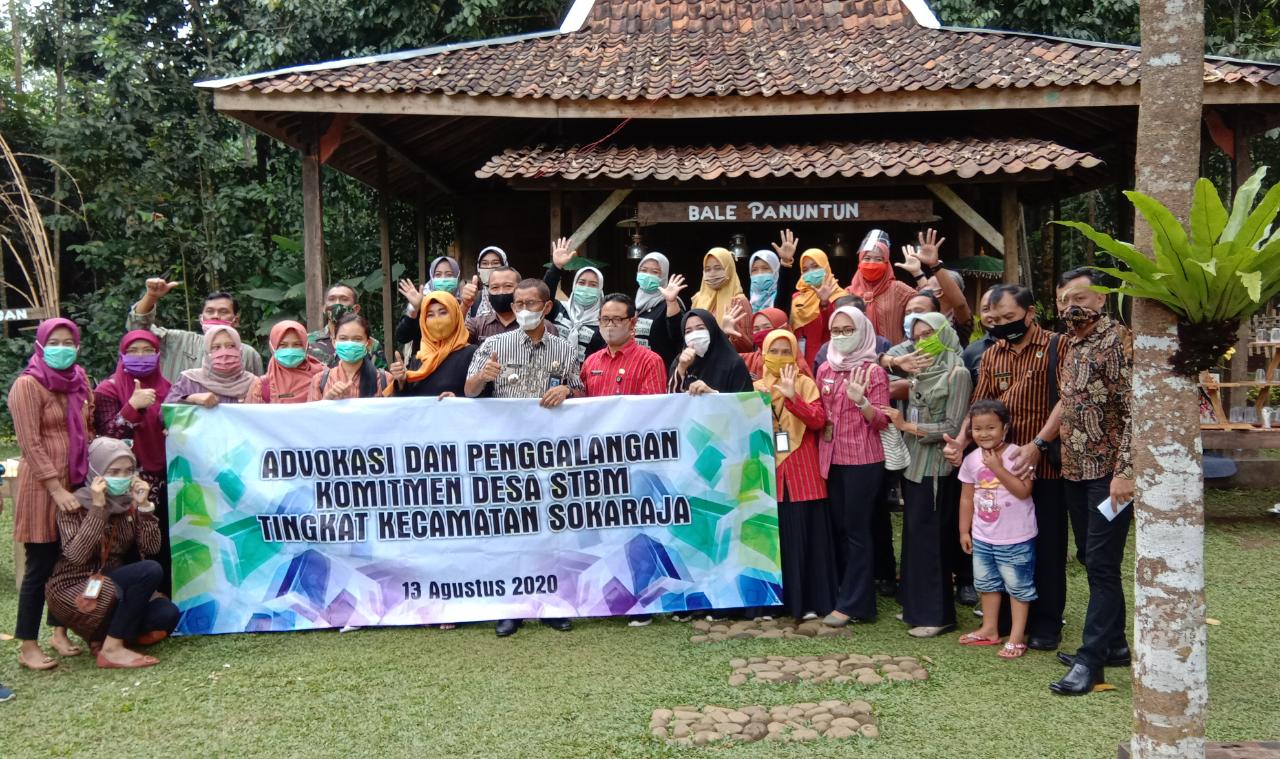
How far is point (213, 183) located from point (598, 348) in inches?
436

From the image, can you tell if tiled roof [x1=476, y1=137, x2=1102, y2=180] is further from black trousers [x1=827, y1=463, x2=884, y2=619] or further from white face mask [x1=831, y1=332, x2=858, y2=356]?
black trousers [x1=827, y1=463, x2=884, y2=619]

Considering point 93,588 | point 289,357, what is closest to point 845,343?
point 289,357

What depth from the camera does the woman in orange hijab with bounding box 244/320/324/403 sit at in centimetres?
507

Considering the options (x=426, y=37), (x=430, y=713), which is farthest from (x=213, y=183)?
(x=430, y=713)

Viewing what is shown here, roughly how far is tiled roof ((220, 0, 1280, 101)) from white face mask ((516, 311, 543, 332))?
3709 mm

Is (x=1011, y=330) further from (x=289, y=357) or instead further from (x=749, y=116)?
(x=749, y=116)

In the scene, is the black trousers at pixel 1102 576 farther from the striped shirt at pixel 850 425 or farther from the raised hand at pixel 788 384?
the raised hand at pixel 788 384

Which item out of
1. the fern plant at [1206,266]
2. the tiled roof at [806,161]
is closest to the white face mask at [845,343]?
the fern plant at [1206,266]

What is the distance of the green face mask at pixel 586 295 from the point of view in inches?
220

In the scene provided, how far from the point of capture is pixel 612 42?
10.2 m

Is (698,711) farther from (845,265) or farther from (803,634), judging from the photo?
(845,265)

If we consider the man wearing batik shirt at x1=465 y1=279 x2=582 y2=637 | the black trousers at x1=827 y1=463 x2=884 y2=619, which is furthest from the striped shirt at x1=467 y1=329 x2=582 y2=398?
→ the black trousers at x1=827 y1=463 x2=884 y2=619

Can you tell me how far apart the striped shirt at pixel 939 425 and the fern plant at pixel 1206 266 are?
1.94m

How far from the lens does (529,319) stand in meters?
4.92
